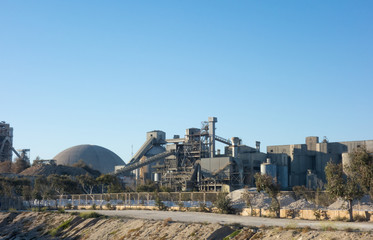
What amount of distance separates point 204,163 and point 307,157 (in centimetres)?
2466

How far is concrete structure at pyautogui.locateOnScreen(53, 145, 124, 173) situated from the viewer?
580 feet

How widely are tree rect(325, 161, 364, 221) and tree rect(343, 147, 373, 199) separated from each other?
1.37 feet

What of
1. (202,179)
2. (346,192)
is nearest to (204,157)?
(202,179)

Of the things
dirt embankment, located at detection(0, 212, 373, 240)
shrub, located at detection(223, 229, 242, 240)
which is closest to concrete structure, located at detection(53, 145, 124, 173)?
dirt embankment, located at detection(0, 212, 373, 240)

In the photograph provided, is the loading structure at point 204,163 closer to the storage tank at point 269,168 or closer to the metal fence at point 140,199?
the storage tank at point 269,168

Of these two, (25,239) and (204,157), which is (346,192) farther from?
(204,157)

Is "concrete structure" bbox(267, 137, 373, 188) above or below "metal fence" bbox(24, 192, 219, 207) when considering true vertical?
above

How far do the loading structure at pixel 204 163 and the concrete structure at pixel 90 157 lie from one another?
5946cm

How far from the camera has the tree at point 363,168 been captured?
109ft

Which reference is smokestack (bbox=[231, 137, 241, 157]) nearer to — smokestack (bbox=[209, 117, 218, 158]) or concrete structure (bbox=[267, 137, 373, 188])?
smokestack (bbox=[209, 117, 218, 158])

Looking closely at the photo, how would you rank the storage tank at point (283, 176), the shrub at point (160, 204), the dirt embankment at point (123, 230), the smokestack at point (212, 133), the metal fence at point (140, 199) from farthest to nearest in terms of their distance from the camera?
1. the smokestack at point (212, 133)
2. the storage tank at point (283, 176)
3. the shrub at point (160, 204)
4. the metal fence at point (140, 199)
5. the dirt embankment at point (123, 230)

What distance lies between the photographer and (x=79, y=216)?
45.0 meters

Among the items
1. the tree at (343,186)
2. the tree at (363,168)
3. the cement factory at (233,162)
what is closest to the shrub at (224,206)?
the tree at (343,186)

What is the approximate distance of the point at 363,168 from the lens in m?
33.3
